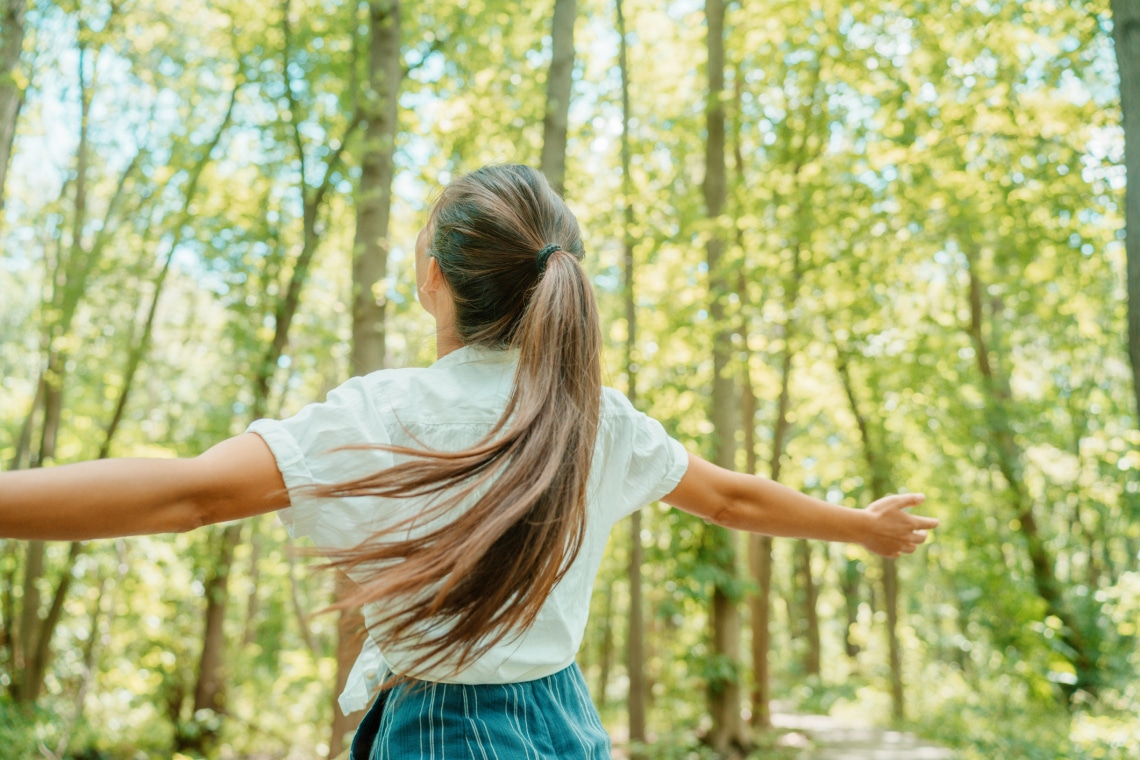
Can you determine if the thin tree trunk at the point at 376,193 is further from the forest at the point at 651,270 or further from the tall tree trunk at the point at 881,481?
the tall tree trunk at the point at 881,481

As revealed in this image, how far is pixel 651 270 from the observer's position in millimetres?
10711

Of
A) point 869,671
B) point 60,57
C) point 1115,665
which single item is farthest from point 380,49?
point 869,671

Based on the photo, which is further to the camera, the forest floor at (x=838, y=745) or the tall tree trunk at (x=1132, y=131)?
the forest floor at (x=838, y=745)

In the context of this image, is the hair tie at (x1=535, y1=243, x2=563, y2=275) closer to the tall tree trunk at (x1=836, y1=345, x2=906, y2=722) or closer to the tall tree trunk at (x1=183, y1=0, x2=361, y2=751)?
the tall tree trunk at (x1=183, y1=0, x2=361, y2=751)

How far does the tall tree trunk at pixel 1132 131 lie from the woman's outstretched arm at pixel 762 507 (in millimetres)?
1915

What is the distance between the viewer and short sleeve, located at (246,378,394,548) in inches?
46.5

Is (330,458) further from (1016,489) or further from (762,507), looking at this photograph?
(1016,489)

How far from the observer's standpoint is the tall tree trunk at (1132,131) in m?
3.05

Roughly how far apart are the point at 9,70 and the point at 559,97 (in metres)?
2.86

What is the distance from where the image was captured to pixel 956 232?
28.9 feet

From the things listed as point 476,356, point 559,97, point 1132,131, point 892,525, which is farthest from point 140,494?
point 559,97

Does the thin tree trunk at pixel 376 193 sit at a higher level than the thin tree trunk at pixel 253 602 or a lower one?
higher

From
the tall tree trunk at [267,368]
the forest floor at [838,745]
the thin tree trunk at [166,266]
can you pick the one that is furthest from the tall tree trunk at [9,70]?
the forest floor at [838,745]

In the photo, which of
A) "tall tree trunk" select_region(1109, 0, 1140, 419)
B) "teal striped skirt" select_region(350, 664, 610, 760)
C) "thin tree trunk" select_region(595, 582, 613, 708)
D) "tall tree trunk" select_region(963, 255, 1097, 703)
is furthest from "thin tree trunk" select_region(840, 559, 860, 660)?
"teal striped skirt" select_region(350, 664, 610, 760)
